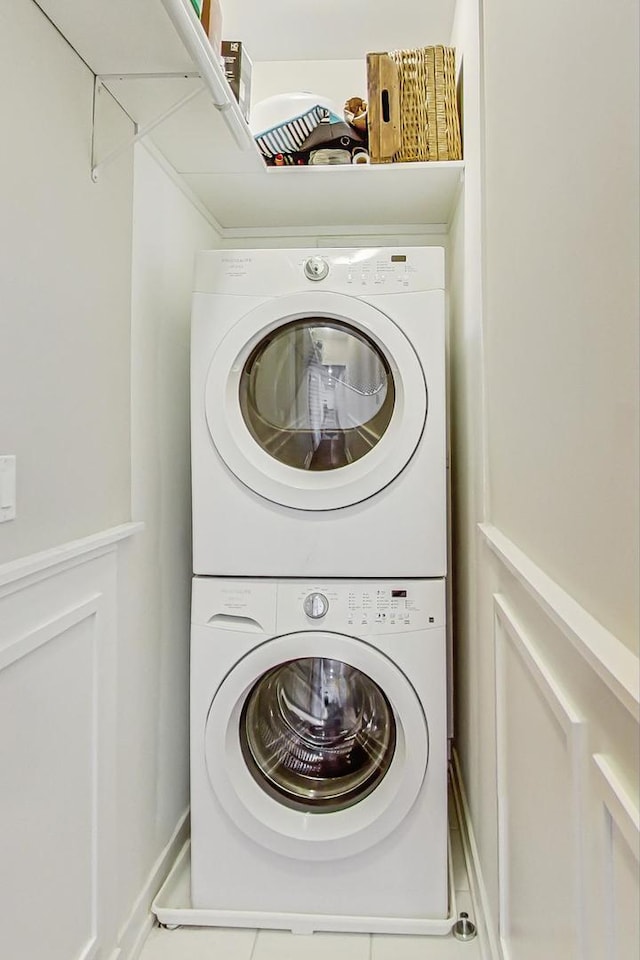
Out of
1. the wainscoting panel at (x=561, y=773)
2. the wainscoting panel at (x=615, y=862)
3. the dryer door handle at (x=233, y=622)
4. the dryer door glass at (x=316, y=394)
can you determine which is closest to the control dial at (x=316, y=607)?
the dryer door handle at (x=233, y=622)

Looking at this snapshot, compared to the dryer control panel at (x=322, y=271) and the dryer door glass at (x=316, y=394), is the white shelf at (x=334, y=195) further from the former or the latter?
the dryer door glass at (x=316, y=394)

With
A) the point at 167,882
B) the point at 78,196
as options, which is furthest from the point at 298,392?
the point at 167,882

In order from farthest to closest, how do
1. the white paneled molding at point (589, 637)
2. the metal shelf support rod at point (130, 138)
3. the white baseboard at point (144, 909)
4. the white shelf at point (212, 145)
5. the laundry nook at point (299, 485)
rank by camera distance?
1. the white baseboard at point (144, 909)
2. the metal shelf support rod at point (130, 138)
3. the white shelf at point (212, 145)
4. the laundry nook at point (299, 485)
5. the white paneled molding at point (589, 637)

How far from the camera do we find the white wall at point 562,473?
0.61 metres

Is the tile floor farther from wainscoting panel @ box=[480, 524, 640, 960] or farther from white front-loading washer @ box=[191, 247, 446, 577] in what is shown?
white front-loading washer @ box=[191, 247, 446, 577]

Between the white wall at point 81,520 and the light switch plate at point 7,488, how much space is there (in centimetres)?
2

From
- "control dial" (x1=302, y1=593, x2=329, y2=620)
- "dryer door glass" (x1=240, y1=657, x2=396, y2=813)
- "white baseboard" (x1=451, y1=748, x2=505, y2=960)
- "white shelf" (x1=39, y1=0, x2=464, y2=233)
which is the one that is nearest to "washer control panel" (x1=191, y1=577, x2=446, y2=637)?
"control dial" (x1=302, y1=593, x2=329, y2=620)

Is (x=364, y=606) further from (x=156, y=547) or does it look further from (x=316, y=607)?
(x=156, y=547)

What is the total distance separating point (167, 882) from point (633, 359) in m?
1.75

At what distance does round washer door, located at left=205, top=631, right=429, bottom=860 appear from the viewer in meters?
1.61

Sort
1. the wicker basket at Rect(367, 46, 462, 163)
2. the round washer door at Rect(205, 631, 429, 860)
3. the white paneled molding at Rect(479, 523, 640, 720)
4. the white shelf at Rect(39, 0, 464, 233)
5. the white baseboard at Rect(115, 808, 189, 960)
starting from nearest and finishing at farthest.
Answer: the white paneled molding at Rect(479, 523, 640, 720) < the white shelf at Rect(39, 0, 464, 233) < the white baseboard at Rect(115, 808, 189, 960) < the round washer door at Rect(205, 631, 429, 860) < the wicker basket at Rect(367, 46, 462, 163)

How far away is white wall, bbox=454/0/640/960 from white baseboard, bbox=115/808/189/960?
82cm

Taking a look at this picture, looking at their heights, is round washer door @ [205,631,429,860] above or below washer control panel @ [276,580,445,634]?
below

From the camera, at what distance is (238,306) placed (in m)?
1.67
